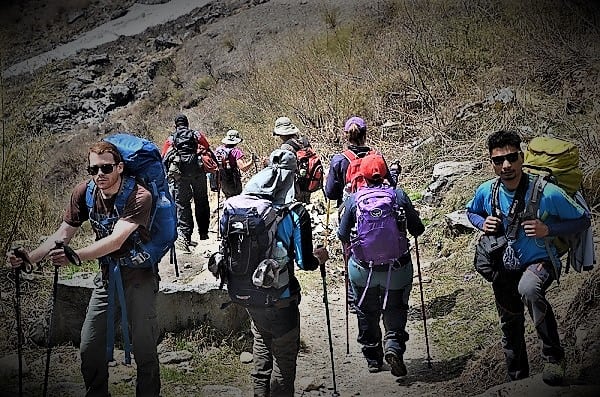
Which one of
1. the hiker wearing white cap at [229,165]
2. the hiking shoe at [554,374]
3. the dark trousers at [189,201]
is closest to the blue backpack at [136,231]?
the hiking shoe at [554,374]

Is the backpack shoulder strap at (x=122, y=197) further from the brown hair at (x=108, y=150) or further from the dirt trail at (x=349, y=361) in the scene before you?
the dirt trail at (x=349, y=361)

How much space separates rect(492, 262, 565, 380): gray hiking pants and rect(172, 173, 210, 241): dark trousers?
3.53 m

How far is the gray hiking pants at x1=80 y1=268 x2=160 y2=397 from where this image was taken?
333 cm

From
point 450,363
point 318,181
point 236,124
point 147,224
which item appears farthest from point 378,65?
point 147,224

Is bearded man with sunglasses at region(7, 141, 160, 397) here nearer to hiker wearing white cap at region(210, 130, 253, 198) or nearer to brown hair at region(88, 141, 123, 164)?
brown hair at region(88, 141, 123, 164)

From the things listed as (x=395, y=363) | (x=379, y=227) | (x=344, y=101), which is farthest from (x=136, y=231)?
(x=344, y=101)

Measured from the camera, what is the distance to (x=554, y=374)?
3.28m

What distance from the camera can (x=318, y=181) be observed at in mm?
5840

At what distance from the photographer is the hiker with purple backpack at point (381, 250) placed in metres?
3.83

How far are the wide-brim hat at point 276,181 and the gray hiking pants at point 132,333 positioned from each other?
2.34ft

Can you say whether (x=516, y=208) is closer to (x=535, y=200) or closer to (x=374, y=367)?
(x=535, y=200)

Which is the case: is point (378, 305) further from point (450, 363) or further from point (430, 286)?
point (430, 286)

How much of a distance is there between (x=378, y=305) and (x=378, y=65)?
5.86m

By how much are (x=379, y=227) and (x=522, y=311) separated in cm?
89
